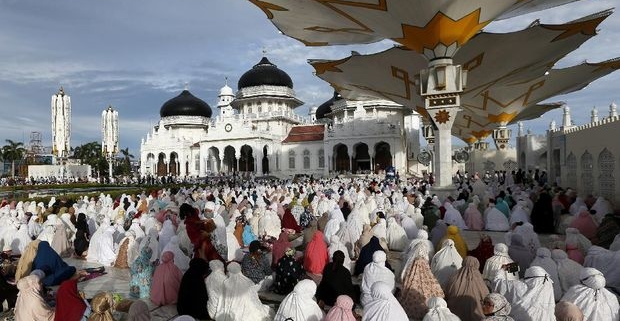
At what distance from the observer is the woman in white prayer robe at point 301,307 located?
13.5 ft

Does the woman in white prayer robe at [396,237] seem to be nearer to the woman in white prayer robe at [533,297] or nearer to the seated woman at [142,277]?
the woman in white prayer robe at [533,297]

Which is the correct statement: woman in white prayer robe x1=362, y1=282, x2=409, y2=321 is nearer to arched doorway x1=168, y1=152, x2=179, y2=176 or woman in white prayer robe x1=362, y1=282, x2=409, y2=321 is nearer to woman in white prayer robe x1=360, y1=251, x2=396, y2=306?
woman in white prayer robe x1=360, y1=251, x2=396, y2=306

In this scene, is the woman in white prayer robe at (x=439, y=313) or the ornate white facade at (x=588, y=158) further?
the ornate white facade at (x=588, y=158)

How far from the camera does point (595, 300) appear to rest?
13.1ft

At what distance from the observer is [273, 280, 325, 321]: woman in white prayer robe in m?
4.10

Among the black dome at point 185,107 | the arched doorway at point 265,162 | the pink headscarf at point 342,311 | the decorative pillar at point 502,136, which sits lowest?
the pink headscarf at point 342,311

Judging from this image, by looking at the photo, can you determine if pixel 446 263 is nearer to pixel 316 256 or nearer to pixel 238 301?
pixel 316 256

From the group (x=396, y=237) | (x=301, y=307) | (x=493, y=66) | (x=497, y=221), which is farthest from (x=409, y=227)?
(x=493, y=66)

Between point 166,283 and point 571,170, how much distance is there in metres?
17.0

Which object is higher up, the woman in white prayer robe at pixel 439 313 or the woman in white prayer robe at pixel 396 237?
the woman in white prayer robe at pixel 439 313

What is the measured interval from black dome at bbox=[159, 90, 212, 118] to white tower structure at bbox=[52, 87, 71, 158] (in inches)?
524

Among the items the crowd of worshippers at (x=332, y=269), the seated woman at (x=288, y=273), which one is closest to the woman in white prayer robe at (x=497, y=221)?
the crowd of worshippers at (x=332, y=269)

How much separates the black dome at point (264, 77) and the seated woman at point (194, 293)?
42854 millimetres

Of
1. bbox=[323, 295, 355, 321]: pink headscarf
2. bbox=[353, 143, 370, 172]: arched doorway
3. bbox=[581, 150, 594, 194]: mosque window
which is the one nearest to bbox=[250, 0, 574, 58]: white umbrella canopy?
bbox=[581, 150, 594, 194]: mosque window
